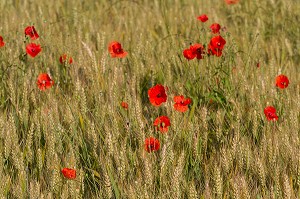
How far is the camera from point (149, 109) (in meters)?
2.32

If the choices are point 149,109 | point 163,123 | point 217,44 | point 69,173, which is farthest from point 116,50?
point 69,173

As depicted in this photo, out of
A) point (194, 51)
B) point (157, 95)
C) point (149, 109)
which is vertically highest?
point (194, 51)

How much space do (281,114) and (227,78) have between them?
0.93ft

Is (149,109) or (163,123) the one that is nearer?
(163,123)

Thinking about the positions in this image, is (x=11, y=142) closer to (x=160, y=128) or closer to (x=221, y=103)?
(x=160, y=128)

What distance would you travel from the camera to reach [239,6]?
3.74 m

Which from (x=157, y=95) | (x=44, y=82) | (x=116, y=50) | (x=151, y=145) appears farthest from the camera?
(x=116, y=50)

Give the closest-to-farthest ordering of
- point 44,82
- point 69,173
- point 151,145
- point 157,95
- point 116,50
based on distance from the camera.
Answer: point 69,173
point 151,145
point 157,95
point 44,82
point 116,50

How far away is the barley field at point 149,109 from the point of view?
5.54ft

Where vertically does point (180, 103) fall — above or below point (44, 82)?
below

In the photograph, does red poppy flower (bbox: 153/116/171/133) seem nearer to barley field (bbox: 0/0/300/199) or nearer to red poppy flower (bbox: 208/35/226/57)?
barley field (bbox: 0/0/300/199)

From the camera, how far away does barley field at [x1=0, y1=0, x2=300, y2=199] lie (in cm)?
169

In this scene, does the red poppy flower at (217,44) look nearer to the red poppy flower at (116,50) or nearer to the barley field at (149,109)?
the barley field at (149,109)

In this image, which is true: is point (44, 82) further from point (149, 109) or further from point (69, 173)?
point (69, 173)
